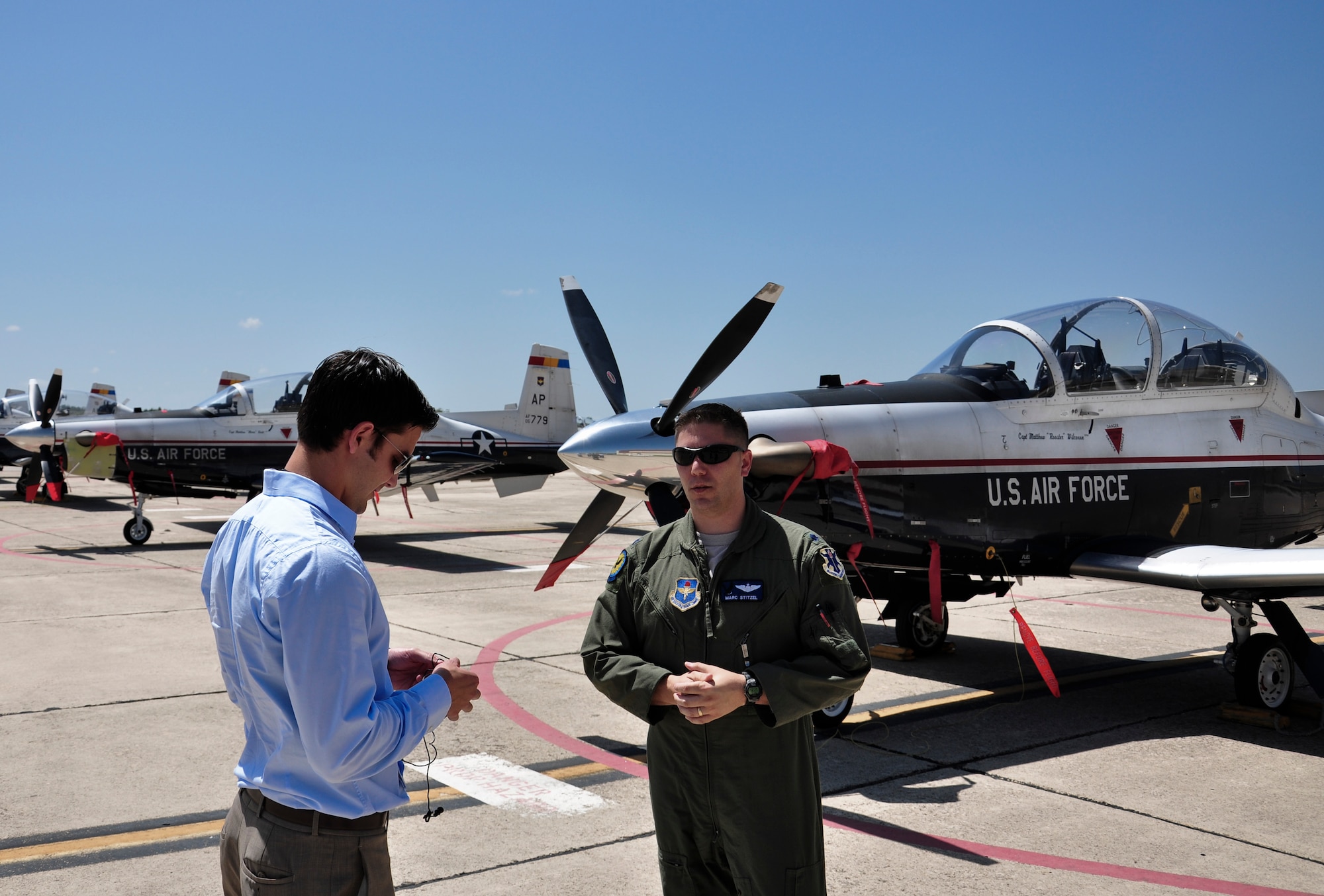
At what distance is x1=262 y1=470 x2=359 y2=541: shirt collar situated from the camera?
193cm

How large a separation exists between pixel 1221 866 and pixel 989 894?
1166mm

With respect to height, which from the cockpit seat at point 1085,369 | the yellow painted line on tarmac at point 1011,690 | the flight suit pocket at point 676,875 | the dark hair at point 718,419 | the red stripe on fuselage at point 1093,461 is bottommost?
the yellow painted line on tarmac at point 1011,690

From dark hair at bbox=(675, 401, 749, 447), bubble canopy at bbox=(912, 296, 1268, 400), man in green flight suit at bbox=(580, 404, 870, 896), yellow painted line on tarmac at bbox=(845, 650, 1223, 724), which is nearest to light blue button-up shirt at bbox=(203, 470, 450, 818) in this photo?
man in green flight suit at bbox=(580, 404, 870, 896)

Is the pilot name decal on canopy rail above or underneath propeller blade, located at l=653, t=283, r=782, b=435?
underneath

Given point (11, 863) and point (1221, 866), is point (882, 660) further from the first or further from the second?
point (11, 863)

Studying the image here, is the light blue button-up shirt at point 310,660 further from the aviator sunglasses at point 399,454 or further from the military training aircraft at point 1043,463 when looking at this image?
the military training aircraft at point 1043,463

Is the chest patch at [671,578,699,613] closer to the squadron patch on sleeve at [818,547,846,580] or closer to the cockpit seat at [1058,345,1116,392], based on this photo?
the squadron patch on sleeve at [818,547,846,580]

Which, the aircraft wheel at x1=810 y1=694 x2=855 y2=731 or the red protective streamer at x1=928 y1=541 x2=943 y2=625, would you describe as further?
the red protective streamer at x1=928 y1=541 x2=943 y2=625

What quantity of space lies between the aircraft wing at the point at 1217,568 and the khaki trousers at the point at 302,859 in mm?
6046

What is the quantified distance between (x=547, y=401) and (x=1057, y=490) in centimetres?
1728

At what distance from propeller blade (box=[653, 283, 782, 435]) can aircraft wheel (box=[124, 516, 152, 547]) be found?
14.3 metres

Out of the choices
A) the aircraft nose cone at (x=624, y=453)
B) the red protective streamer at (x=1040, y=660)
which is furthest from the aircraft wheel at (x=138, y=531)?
the red protective streamer at (x=1040, y=660)

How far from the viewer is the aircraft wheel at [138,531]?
16.9 m

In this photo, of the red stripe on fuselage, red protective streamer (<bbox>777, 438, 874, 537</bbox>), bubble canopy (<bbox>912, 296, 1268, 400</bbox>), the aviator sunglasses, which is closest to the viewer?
the aviator sunglasses
